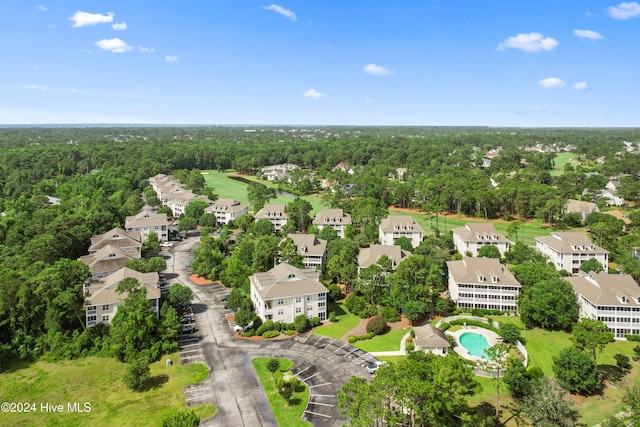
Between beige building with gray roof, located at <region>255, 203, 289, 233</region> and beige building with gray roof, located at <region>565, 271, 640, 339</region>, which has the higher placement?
beige building with gray roof, located at <region>255, 203, 289, 233</region>

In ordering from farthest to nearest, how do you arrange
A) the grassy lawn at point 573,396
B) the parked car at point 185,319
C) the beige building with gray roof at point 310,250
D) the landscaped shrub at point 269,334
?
the beige building with gray roof at point 310,250 < the parked car at point 185,319 < the landscaped shrub at point 269,334 < the grassy lawn at point 573,396

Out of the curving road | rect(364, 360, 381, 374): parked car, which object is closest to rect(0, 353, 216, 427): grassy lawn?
the curving road

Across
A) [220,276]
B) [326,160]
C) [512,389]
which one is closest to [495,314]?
[512,389]

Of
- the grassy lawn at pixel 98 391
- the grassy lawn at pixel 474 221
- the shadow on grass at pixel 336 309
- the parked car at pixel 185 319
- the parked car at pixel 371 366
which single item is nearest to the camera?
the grassy lawn at pixel 98 391

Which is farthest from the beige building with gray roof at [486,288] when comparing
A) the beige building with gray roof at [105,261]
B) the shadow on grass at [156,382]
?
the beige building with gray roof at [105,261]

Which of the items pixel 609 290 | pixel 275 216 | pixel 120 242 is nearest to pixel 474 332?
pixel 609 290

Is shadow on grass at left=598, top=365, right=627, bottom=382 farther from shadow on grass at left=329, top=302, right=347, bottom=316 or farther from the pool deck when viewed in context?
shadow on grass at left=329, top=302, right=347, bottom=316

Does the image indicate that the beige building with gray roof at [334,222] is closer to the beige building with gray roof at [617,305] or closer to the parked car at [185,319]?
the parked car at [185,319]
